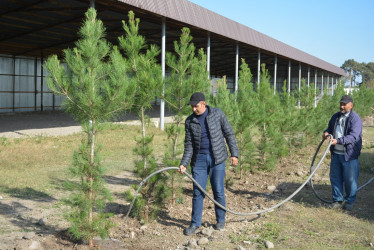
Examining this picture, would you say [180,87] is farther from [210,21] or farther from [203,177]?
[210,21]

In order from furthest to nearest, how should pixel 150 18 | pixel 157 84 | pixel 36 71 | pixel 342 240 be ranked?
pixel 36 71 < pixel 150 18 < pixel 157 84 < pixel 342 240

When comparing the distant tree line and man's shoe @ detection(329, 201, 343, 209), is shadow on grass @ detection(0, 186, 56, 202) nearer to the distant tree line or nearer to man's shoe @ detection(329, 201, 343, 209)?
man's shoe @ detection(329, 201, 343, 209)

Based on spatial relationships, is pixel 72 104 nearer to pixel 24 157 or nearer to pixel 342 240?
pixel 342 240

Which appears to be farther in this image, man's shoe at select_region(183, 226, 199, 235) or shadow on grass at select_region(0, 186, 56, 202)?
shadow on grass at select_region(0, 186, 56, 202)

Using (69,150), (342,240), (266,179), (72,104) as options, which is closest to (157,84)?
(72,104)

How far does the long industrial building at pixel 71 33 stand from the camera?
13930 millimetres

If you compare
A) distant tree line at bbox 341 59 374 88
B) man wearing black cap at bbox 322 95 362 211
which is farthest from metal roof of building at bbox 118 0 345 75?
distant tree line at bbox 341 59 374 88

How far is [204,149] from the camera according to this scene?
4.75m

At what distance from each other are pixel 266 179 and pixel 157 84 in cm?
363

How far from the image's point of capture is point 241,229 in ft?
16.1

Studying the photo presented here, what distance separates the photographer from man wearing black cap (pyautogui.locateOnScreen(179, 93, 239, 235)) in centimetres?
469

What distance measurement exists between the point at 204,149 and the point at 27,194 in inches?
133

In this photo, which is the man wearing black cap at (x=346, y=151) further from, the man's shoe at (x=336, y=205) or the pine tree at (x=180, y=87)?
the pine tree at (x=180, y=87)

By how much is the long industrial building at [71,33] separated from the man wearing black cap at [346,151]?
8.23 metres
